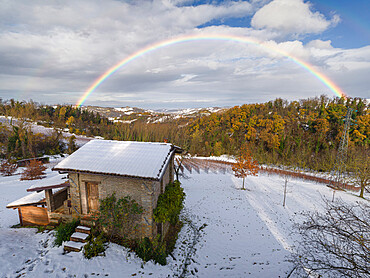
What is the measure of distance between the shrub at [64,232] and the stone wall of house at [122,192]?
649 mm

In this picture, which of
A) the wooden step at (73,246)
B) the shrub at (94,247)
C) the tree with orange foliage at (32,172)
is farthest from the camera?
the tree with orange foliage at (32,172)

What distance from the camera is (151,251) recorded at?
10.1m

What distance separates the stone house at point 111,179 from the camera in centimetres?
998

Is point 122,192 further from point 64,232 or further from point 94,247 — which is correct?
point 64,232

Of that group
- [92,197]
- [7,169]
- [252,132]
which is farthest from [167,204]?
[252,132]

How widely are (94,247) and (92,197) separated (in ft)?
9.74

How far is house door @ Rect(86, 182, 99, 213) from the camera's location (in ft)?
36.8

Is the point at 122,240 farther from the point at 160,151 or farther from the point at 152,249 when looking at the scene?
the point at 160,151

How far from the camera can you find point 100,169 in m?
10.2

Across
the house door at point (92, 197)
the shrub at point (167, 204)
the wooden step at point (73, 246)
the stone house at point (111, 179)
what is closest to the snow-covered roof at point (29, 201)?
the stone house at point (111, 179)

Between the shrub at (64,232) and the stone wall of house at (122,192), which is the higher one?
the stone wall of house at (122,192)

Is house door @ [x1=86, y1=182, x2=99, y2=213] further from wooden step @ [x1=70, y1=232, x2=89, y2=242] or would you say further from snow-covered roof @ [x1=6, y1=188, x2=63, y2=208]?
snow-covered roof @ [x1=6, y1=188, x2=63, y2=208]

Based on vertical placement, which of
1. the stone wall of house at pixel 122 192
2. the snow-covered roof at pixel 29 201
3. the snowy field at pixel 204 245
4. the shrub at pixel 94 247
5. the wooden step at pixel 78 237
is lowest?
the snowy field at pixel 204 245

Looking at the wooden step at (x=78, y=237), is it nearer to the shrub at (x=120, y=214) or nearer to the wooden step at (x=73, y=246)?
the wooden step at (x=73, y=246)
